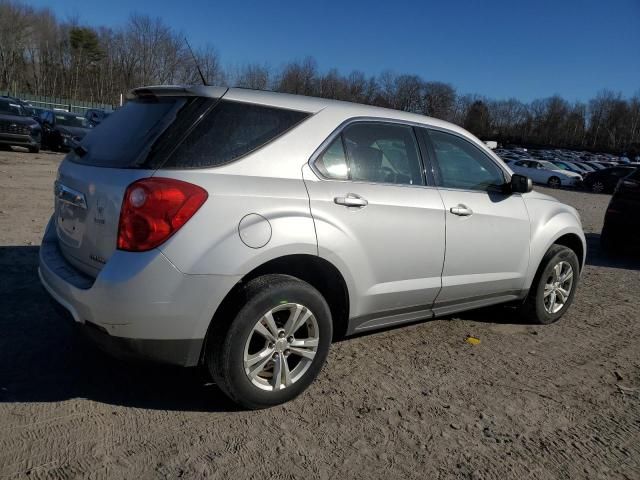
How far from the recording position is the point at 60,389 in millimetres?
3176

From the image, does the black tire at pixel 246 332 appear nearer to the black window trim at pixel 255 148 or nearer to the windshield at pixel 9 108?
the black window trim at pixel 255 148

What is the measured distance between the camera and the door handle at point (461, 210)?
12.8 ft

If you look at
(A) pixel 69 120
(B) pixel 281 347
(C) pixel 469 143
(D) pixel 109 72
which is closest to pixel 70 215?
(B) pixel 281 347

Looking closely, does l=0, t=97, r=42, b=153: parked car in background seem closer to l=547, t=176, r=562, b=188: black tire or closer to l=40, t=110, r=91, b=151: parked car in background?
l=40, t=110, r=91, b=151: parked car in background

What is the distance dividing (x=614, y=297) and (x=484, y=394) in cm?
365

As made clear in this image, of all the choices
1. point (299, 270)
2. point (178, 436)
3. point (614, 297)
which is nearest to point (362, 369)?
point (299, 270)

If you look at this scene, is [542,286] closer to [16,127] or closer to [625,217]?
[625,217]

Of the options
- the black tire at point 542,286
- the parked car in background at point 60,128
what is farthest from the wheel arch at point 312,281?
the parked car in background at point 60,128

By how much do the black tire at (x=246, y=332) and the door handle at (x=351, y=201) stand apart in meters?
0.53

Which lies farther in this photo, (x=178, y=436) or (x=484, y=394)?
(x=484, y=394)

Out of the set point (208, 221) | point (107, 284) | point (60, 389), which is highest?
point (208, 221)

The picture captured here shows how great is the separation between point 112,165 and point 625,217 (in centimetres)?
830

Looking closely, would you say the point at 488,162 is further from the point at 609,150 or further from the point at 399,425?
the point at 609,150

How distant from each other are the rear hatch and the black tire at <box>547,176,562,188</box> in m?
30.9
